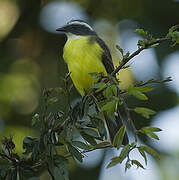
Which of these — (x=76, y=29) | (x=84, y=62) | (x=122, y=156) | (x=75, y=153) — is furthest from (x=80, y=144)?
(x=76, y=29)

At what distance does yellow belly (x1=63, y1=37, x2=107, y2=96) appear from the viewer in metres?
3.14

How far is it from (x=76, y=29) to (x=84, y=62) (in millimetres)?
722

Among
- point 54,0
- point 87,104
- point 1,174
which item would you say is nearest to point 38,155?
point 1,174

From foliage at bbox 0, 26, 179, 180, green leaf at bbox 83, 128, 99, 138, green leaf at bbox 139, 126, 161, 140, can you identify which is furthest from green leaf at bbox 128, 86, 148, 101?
green leaf at bbox 83, 128, 99, 138

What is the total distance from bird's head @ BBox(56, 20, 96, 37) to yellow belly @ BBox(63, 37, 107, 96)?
0.42 m

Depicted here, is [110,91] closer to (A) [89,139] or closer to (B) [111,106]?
(B) [111,106]

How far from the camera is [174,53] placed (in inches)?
158

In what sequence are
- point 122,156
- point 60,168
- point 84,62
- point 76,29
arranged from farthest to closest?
point 76,29, point 84,62, point 60,168, point 122,156

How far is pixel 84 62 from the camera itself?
3148 mm

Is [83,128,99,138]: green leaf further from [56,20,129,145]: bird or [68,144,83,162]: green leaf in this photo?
[56,20,129,145]: bird

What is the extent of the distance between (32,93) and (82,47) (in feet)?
3.67

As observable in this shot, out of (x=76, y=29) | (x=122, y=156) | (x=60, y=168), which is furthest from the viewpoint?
(x=76, y=29)

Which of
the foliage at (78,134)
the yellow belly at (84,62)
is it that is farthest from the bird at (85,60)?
the foliage at (78,134)

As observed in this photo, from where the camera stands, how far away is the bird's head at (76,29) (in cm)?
375
